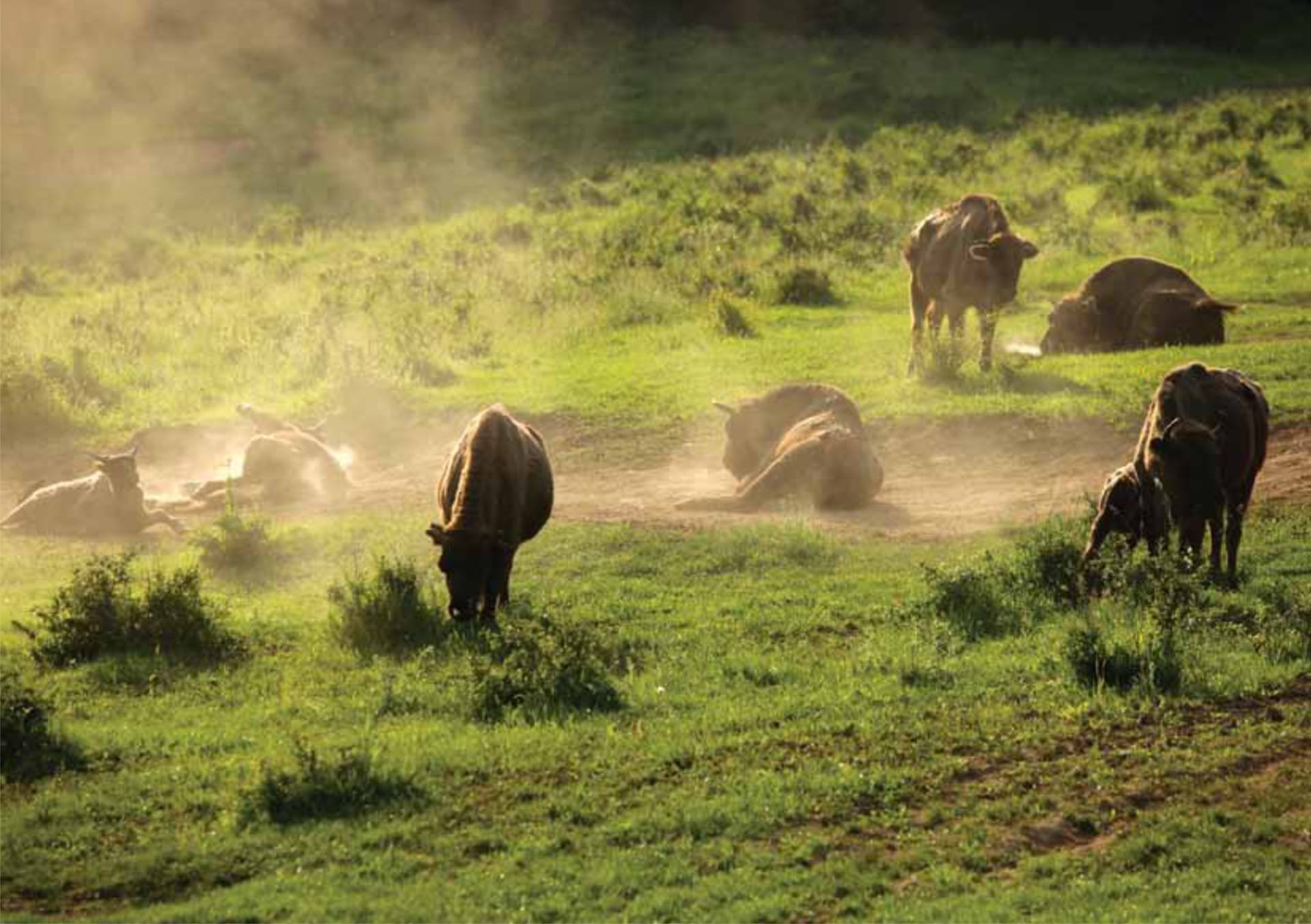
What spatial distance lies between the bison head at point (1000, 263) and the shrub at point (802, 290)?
5.47 metres

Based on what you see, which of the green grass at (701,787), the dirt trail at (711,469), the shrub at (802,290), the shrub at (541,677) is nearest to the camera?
the green grass at (701,787)

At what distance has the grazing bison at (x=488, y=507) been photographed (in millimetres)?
12930

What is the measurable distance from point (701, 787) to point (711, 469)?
10.0 m

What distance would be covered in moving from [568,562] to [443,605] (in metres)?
1.98

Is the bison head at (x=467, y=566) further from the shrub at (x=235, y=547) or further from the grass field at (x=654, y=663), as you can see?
the shrub at (x=235, y=547)

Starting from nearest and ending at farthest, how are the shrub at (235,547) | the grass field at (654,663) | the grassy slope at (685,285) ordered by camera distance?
the grass field at (654,663), the shrub at (235,547), the grassy slope at (685,285)

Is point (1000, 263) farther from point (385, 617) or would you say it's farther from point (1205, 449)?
point (385, 617)

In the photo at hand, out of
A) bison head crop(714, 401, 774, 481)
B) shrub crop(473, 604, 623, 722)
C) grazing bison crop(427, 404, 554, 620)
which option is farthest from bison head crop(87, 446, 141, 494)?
shrub crop(473, 604, 623, 722)

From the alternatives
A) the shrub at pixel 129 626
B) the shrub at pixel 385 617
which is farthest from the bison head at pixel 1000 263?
the shrub at pixel 129 626

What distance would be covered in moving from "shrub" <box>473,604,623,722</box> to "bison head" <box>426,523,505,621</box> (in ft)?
2.82

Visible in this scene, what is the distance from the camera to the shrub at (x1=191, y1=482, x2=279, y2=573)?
15.9 metres

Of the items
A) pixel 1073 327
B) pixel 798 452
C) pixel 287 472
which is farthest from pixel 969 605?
pixel 1073 327

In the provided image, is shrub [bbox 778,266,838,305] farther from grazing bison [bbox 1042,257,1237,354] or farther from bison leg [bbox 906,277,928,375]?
grazing bison [bbox 1042,257,1237,354]

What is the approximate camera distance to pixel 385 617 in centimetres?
1304
